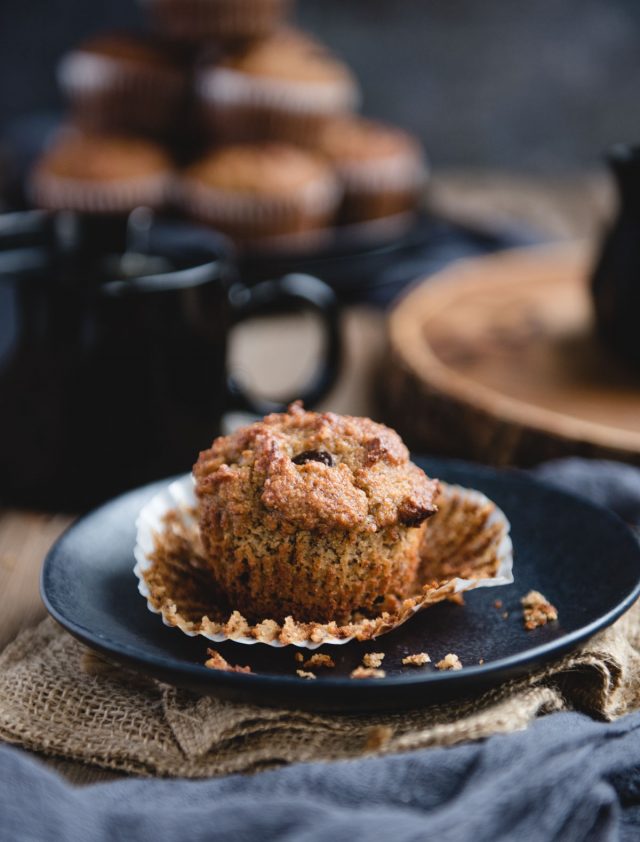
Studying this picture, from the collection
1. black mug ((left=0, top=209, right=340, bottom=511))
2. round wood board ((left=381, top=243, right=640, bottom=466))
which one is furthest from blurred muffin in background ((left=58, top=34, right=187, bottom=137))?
black mug ((left=0, top=209, right=340, bottom=511))

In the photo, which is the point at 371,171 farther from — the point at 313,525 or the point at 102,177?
the point at 313,525

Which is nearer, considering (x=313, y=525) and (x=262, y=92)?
(x=313, y=525)

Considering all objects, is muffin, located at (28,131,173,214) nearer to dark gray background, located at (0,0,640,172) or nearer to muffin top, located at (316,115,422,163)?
muffin top, located at (316,115,422,163)

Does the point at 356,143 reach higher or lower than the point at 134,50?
lower

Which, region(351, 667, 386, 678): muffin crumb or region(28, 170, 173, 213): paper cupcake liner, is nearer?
region(351, 667, 386, 678): muffin crumb

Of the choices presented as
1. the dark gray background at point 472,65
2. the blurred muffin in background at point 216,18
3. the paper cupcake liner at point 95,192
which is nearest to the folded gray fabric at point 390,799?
the paper cupcake liner at point 95,192

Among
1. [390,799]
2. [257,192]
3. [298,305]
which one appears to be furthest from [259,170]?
[390,799]

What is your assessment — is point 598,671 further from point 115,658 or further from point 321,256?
point 321,256

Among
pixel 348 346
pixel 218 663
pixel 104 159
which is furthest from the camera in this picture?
pixel 104 159

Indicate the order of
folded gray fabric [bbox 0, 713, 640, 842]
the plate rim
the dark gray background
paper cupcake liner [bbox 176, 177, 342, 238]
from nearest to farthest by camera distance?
folded gray fabric [bbox 0, 713, 640, 842] → the plate rim → paper cupcake liner [bbox 176, 177, 342, 238] → the dark gray background
